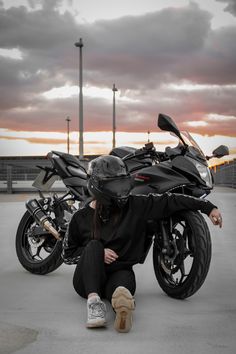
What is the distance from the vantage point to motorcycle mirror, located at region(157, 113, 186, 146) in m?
4.88

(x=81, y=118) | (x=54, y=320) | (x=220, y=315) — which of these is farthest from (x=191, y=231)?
(x=81, y=118)

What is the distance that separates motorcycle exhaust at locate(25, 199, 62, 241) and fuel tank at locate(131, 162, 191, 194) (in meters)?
0.92

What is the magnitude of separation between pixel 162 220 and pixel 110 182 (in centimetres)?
58

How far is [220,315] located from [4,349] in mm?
1471

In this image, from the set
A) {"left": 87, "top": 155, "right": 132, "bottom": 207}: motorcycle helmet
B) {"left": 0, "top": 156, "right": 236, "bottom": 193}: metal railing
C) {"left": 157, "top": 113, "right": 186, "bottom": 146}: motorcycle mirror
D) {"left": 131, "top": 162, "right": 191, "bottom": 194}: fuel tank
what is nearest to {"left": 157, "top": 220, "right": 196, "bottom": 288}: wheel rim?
{"left": 131, "top": 162, "right": 191, "bottom": 194}: fuel tank

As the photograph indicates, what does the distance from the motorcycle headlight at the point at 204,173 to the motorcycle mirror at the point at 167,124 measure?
0.26 m

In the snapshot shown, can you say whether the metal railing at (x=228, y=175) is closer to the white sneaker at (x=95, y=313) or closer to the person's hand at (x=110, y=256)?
the person's hand at (x=110, y=256)

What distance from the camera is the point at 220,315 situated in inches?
161

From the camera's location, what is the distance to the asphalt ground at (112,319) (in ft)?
11.2

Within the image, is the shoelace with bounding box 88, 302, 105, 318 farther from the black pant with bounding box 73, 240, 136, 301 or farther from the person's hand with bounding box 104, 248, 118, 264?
the person's hand with bounding box 104, 248, 118, 264

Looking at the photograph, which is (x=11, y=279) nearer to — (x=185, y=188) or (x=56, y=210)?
(x=56, y=210)

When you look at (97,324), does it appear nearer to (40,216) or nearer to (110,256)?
(110,256)

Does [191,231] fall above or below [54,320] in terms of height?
above

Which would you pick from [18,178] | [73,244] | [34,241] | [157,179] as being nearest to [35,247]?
[34,241]
